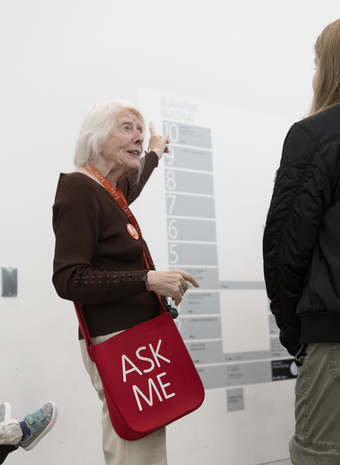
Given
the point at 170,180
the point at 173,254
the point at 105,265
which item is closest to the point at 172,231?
the point at 173,254

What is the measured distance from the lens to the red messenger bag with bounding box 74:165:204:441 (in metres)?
1.30

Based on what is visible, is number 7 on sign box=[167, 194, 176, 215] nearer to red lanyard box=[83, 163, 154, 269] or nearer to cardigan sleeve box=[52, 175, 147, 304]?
red lanyard box=[83, 163, 154, 269]

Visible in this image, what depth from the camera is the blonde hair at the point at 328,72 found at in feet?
3.94

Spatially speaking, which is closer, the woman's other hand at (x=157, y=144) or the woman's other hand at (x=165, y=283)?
the woman's other hand at (x=165, y=283)

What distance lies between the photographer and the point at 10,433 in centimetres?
169

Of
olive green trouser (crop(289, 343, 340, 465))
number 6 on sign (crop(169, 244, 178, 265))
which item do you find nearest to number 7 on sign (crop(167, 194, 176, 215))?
number 6 on sign (crop(169, 244, 178, 265))

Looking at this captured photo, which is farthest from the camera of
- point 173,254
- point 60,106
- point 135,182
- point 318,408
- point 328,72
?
point 173,254

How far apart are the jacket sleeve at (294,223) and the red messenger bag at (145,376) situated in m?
0.36

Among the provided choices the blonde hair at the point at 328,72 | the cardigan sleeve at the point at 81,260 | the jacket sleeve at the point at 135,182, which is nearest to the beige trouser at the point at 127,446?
the cardigan sleeve at the point at 81,260

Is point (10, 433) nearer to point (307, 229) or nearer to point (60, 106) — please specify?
point (307, 229)

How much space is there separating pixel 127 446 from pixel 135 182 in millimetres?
1070

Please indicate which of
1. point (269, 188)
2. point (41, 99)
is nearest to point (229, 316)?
point (269, 188)

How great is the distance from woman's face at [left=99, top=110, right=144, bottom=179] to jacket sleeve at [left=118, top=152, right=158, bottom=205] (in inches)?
11.4

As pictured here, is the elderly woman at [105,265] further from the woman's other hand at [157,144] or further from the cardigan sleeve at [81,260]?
the woman's other hand at [157,144]
